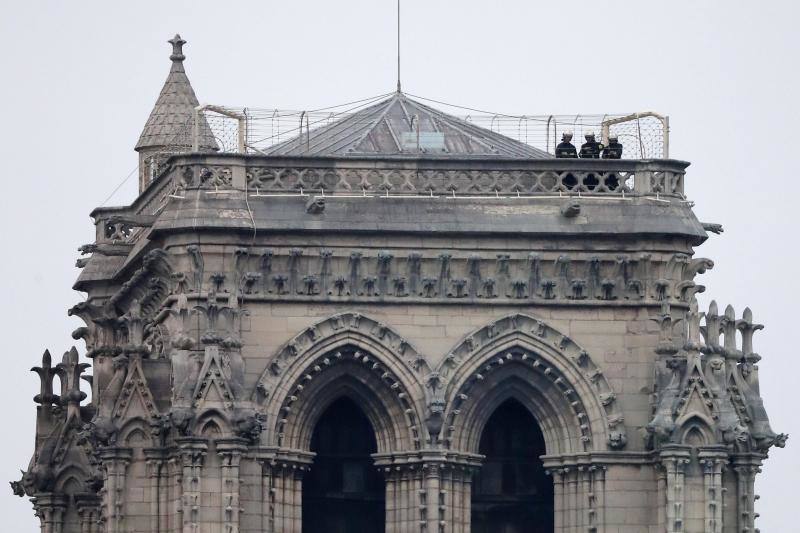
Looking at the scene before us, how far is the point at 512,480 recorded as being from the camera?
3088 inches

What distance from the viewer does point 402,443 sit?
7631cm

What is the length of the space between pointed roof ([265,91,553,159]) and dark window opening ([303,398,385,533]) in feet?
15.8

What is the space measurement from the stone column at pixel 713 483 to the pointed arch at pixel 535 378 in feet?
5.50

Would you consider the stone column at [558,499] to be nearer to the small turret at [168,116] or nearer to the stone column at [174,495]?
the stone column at [174,495]

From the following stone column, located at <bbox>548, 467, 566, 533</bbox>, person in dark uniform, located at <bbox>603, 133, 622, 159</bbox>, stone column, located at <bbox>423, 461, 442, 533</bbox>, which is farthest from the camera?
person in dark uniform, located at <bbox>603, 133, 622, 159</bbox>

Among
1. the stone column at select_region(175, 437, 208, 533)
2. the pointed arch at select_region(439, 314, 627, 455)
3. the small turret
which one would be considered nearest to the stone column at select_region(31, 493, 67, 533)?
the small turret

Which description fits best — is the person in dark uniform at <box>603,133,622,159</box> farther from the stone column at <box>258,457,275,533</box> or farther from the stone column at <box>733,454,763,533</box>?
the stone column at <box>258,457,275,533</box>

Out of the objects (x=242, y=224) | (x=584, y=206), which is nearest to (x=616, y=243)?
(x=584, y=206)

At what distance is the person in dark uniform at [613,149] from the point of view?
7788 cm

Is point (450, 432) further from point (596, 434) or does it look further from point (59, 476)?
point (59, 476)

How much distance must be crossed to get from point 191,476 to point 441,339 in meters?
5.19

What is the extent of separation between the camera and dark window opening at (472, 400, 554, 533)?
78.1 m

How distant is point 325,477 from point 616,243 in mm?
7013

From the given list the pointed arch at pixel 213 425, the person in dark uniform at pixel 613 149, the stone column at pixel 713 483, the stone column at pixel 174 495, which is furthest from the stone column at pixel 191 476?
the person in dark uniform at pixel 613 149
